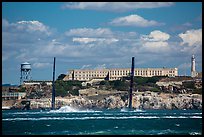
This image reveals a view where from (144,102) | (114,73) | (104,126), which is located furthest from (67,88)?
(104,126)

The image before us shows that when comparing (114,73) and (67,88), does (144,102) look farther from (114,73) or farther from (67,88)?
(114,73)

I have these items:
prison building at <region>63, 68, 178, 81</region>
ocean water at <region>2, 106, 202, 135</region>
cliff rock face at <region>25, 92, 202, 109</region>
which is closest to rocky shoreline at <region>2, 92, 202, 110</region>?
cliff rock face at <region>25, 92, 202, 109</region>

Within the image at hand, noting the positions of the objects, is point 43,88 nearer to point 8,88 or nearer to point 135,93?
point 8,88

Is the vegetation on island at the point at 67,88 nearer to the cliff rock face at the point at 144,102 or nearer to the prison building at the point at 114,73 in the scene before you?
the cliff rock face at the point at 144,102

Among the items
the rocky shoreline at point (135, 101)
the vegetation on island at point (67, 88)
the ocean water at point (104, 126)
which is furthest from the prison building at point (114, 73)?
the ocean water at point (104, 126)

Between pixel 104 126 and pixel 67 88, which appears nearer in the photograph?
pixel 104 126

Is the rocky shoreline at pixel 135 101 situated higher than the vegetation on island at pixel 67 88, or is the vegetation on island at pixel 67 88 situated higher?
the vegetation on island at pixel 67 88

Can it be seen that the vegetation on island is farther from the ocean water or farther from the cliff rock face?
the ocean water
